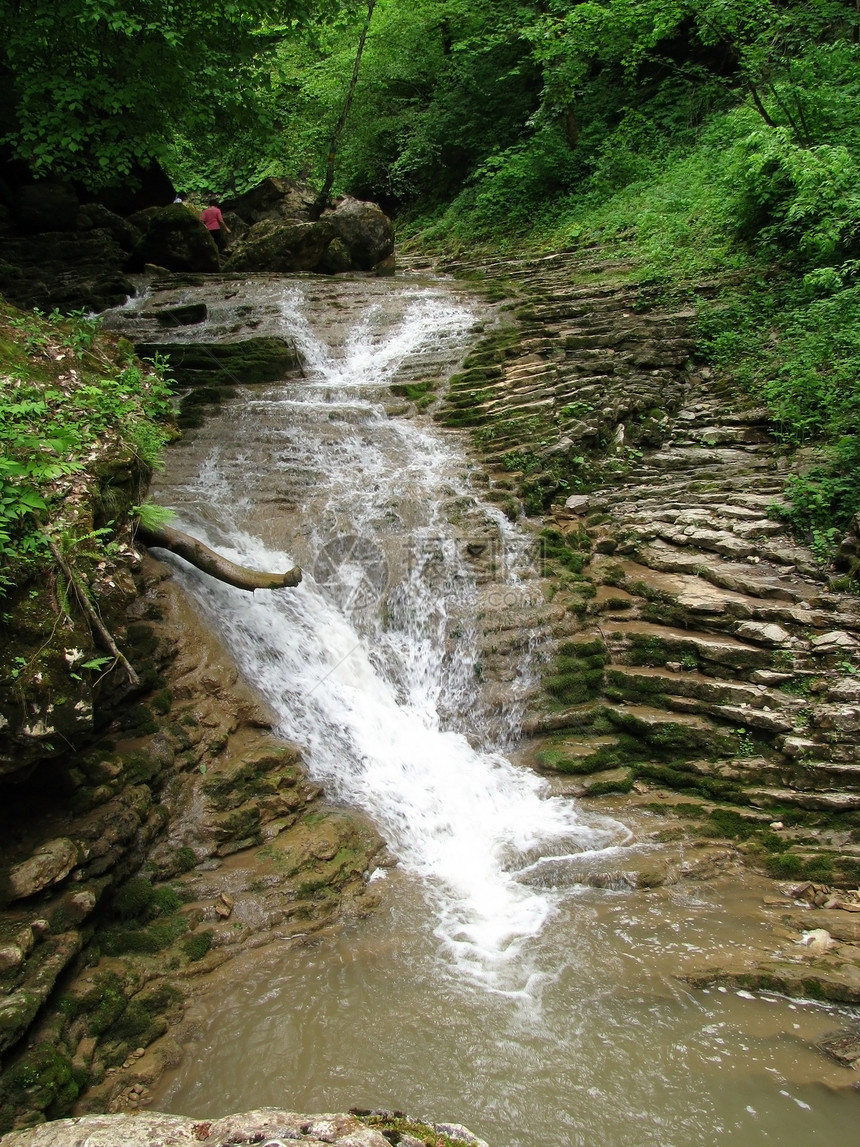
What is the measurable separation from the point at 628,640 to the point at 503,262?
1193 cm

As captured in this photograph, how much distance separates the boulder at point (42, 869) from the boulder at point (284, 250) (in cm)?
1532

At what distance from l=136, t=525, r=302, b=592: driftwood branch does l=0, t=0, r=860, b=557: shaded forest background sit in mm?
5400

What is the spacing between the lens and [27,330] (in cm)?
590

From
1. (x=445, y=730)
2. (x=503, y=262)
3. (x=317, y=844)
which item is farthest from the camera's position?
(x=503, y=262)

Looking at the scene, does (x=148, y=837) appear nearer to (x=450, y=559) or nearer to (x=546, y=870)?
(x=546, y=870)

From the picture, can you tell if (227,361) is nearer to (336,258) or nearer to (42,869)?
(336,258)

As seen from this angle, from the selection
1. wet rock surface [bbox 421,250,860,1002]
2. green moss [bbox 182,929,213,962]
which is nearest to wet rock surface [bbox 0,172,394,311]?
wet rock surface [bbox 421,250,860,1002]

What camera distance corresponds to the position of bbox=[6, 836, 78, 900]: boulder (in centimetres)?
418

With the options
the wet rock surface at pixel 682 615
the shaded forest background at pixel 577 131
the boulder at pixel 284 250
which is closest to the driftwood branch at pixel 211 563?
the wet rock surface at pixel 682 615

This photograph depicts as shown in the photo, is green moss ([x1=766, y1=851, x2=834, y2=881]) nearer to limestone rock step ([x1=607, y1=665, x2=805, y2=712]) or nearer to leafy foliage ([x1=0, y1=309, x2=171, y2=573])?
limestone rock step ([x1=607, y1=665, x2=805, y2=712])

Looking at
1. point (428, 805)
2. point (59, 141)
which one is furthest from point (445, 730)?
point (59, 141)

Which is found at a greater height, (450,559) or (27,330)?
Result: (27,330)

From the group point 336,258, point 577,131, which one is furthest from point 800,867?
point 577,131

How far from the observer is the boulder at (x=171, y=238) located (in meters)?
16.3
